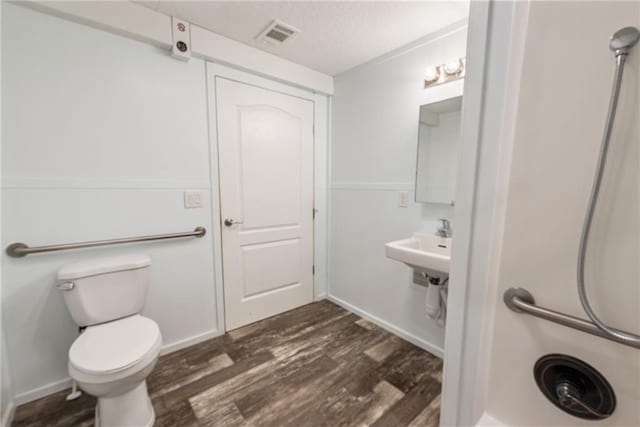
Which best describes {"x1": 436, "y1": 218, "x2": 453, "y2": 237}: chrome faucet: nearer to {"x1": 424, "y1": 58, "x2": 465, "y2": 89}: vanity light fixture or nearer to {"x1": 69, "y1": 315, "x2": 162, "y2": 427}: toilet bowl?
{"x1": 424, "y1": 58, "x2": 465, "y2": 89}: vanity light fixture

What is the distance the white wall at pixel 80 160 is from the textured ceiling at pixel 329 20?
0.32 m

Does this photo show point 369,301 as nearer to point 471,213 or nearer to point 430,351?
point 430,351

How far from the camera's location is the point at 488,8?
70 cm

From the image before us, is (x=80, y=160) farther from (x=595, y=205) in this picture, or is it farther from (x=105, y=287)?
(x=595, y=205)

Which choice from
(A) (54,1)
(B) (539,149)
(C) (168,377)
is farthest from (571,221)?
(A) (54,1)

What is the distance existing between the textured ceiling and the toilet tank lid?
1461 mm

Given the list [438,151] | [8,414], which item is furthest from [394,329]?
[8,414]

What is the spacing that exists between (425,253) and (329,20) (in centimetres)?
150

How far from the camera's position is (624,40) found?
56 centimetres

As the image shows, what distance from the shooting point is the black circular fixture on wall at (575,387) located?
660 millimetres

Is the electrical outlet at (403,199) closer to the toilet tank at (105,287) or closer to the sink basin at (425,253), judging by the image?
the sink basin at (425,253)

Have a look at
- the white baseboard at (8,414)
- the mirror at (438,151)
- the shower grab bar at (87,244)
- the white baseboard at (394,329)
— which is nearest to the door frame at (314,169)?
the shower grab bar at (87,244)

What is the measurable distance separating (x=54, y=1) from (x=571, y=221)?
233 cm

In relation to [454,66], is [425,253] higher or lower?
lower
